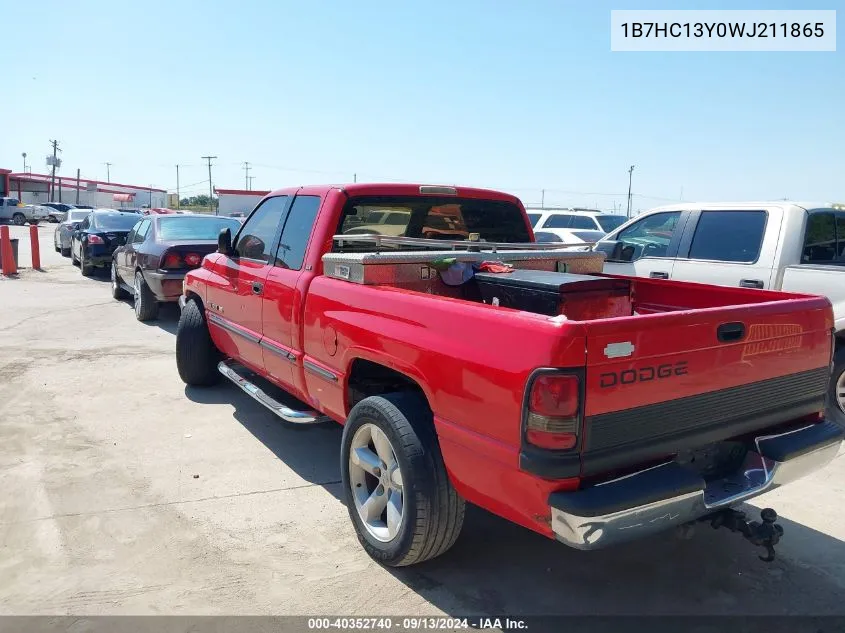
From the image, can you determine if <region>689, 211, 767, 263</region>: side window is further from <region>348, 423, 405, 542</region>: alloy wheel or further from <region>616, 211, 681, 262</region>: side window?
<region>348, 423, 405, 542</region>: alloy wheel

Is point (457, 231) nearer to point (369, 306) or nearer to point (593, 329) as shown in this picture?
point (369, 306)

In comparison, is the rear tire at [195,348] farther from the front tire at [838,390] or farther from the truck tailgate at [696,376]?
the front tire at [838,390]

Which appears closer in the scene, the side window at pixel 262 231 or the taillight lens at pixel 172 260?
the side window at pixel 262 231

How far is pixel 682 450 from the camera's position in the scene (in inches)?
107

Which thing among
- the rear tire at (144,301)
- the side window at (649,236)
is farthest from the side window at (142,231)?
the side window at (649,236)

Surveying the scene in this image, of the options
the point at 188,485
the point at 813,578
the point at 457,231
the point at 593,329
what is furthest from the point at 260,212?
the point at 813,578

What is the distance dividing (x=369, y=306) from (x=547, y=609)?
5.36 feet

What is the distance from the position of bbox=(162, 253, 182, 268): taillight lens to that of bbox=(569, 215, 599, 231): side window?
32.0 feet

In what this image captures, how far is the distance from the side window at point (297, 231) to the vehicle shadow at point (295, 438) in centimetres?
107

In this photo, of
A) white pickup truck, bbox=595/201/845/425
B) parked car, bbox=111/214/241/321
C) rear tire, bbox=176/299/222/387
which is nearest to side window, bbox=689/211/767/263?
white pickup truck, bbox=595/201/845/425

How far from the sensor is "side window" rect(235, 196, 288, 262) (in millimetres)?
4746

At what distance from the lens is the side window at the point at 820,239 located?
570 centimetres

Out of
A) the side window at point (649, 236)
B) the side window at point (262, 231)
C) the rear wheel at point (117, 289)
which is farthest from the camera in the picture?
the rear wheel at point (117, 289)

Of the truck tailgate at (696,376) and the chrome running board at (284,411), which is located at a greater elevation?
the truck tailgate at (696,376)
